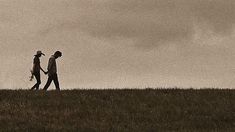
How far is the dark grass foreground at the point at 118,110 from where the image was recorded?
23.3m

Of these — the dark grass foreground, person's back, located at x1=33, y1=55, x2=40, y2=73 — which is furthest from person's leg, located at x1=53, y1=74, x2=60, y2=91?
the dark grass foreground

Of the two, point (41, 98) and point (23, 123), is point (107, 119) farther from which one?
point (41, 98)

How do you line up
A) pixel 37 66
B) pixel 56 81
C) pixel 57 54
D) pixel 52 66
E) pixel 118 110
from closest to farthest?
pixel 118 110, pixel 57 54, pixel 52 66, pixel 56 81, pixel 37 66

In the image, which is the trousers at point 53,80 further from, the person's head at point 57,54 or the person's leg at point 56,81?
the person's head at point 57,54

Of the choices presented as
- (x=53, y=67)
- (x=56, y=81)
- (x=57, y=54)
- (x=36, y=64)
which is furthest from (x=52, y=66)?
(x=36, y=64)

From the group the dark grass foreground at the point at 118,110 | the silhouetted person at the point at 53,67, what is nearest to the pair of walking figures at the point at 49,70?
the silhouetted person at the point at 53,67

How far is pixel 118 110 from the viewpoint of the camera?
85.9ft

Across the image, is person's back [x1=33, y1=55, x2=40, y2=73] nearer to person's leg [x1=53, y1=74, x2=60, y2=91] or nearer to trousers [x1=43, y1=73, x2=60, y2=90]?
trousers [x1=43, y1=73, x2=60, y2=90]

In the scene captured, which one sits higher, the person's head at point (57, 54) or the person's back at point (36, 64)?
the person's head at point (57, 54)

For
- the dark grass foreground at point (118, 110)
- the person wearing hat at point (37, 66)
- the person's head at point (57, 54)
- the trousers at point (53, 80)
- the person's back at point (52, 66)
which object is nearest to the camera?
the dark grass foreground at point (118, 110)

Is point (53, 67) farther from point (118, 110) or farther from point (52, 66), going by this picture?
point (118, 110)

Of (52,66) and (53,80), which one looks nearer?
(52,66)

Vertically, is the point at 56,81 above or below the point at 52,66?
below

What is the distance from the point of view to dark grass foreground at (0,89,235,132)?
23297 millimetres
